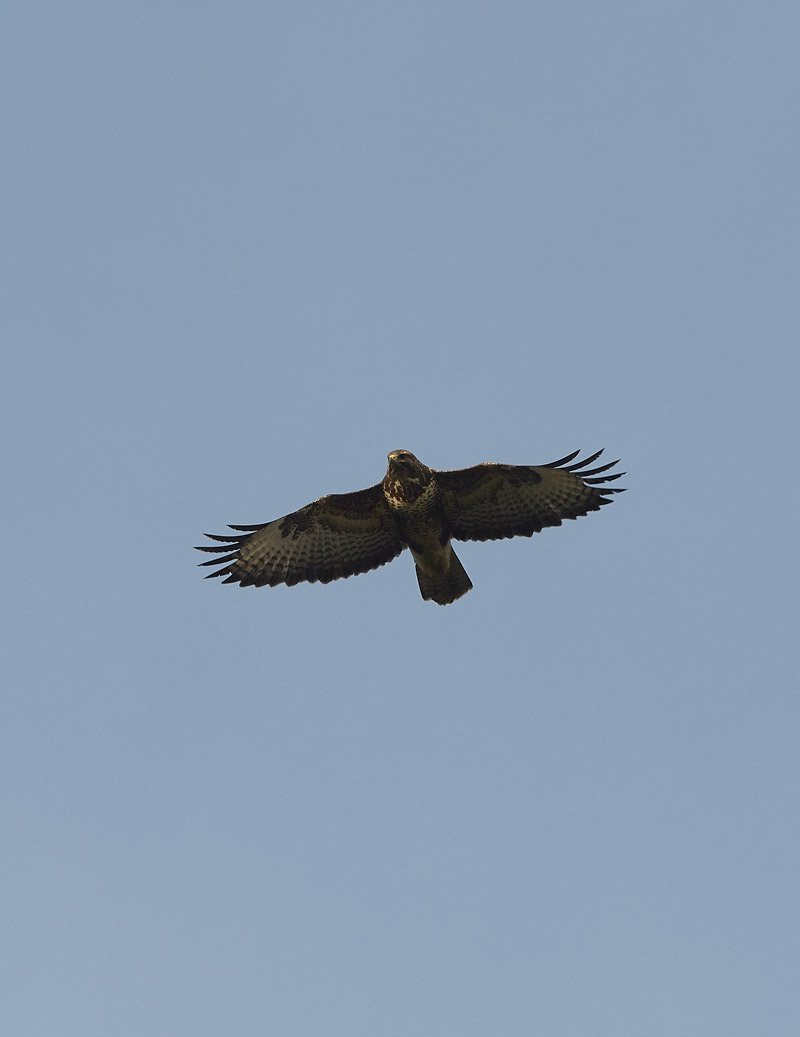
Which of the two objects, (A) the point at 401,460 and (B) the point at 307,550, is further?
(B) the point at 307,550

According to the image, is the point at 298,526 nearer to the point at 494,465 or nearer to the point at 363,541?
the point at 363,541

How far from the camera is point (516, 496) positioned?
51.9 feet

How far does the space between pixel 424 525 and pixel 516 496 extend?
117cm

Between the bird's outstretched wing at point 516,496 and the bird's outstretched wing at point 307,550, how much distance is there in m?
0.84

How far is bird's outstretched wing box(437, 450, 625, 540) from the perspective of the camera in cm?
1552

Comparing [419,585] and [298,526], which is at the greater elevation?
[298,526]

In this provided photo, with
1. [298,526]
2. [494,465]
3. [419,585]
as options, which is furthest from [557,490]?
[298,526]

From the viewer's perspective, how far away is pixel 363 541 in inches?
630

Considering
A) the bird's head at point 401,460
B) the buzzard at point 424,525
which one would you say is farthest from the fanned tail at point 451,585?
the bird's head at point 401,460

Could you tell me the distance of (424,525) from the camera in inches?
607

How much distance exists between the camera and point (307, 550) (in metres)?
16.0

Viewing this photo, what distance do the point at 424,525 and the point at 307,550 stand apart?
1.50 m

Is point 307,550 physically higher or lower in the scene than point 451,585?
higher

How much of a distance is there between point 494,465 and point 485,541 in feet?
3.35
